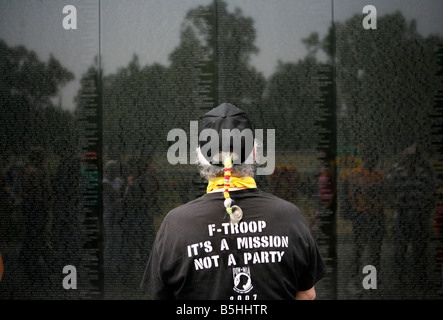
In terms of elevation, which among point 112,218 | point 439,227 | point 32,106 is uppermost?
point 32,106

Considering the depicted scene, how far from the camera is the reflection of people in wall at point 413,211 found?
206 inches

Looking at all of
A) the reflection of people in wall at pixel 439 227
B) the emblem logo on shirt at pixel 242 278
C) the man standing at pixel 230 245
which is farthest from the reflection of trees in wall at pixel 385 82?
the emblem logo on shirt at pixel 242 278

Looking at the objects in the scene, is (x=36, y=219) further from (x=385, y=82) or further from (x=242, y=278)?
(x=385, y=82)

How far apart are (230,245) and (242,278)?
0.16m

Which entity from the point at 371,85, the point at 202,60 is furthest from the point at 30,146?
the point at 371,85

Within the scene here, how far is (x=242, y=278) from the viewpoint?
2.11m

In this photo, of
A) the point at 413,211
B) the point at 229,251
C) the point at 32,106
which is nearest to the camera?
the point at 229,251

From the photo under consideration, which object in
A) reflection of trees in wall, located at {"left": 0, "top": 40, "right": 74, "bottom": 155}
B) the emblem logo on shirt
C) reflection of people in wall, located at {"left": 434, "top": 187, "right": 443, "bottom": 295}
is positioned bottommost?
reflection of people in wall, located at {"left": 434, "top": 187, "right": 443, "bottom": 295}

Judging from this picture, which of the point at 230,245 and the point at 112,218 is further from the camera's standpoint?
the point at 112,218

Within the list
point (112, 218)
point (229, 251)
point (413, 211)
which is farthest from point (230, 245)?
point (413, 211)

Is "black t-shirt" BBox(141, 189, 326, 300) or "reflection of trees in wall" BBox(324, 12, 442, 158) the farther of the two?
"reflection of trees in wall" BBox(324, 12, 442, 158)

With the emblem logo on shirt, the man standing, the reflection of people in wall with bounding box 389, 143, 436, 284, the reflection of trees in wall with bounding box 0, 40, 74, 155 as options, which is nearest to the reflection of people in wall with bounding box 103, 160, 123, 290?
the reflection of trees in wall with bounding box 0, 40, 74, 155

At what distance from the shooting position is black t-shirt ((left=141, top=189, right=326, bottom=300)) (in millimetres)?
2100

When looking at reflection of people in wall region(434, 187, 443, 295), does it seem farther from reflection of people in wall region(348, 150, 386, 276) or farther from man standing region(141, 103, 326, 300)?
man standing region(141, 103, 326, 300)
